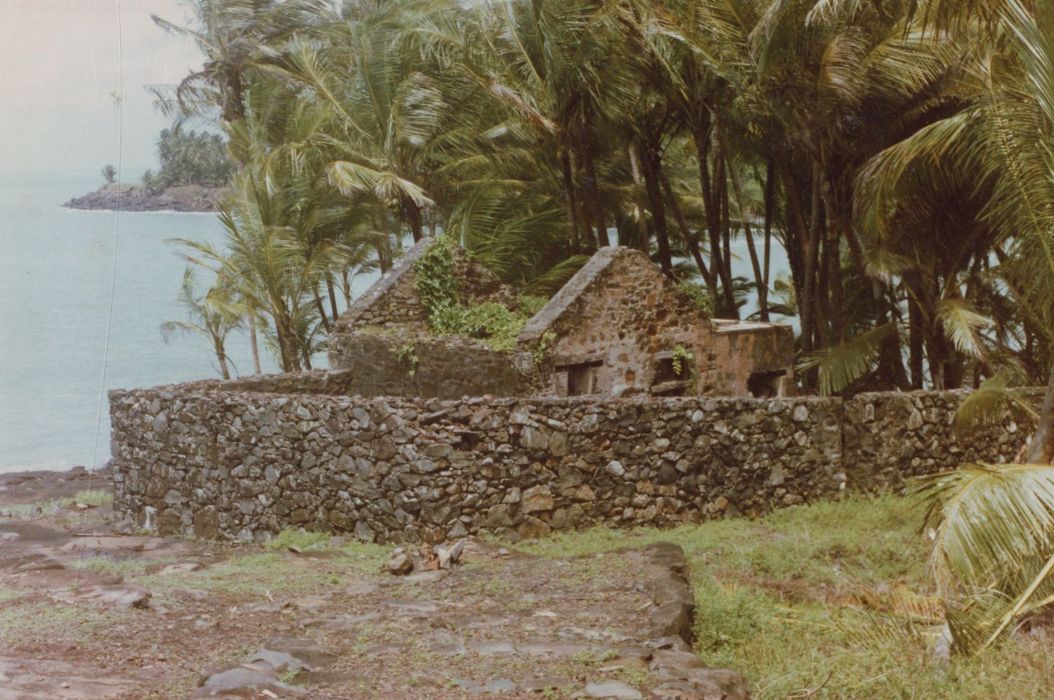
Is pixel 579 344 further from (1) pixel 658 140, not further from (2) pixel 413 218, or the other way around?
(2) pixel 413 218

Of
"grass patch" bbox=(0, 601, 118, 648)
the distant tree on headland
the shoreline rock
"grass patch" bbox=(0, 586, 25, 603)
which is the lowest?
"grass patch" bbox=(0, 601, 118, 648)

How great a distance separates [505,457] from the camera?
40.4 feet

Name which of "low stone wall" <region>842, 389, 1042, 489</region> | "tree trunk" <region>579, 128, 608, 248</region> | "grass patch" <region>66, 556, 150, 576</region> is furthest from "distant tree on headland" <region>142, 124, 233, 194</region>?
"low stone wall" <region>842, 389, 1042, 489</region>

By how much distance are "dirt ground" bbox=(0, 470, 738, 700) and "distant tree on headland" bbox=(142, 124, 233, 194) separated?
22.3 m

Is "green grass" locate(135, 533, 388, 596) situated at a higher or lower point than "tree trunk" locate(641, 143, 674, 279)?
lower

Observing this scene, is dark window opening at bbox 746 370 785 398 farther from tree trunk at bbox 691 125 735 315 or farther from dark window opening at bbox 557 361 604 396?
tree trunk at bbox 691 125 735 315

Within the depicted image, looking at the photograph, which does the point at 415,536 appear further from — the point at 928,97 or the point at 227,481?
the point at 928,97

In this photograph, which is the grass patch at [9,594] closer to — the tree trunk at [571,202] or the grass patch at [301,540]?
the grass patch at [301,540]

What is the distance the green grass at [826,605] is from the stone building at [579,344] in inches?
184

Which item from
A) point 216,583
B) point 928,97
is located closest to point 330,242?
point 928,97

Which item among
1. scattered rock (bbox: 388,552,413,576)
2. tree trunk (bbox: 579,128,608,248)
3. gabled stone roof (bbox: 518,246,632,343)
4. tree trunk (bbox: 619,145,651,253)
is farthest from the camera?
tree trunk (bbox: 619,145,651,253)

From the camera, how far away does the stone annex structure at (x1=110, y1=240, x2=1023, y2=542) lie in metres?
12.3

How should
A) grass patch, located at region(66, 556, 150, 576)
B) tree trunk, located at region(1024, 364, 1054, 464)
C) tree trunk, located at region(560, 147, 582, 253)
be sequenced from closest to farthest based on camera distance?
tree trunk, located at region(1024, 364, 1054, 464), grass patch, located at region(66, 556, 150, 576), tree trunk, located at region(560, 147, 582, 253)

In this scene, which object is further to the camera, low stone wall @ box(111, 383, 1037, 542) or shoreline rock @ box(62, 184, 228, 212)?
shoreline rock @ box(62, 184, 228, 212)
